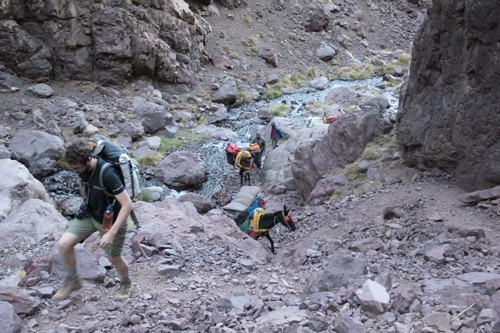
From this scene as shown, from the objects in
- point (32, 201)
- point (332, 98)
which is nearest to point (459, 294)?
point (32, 201)

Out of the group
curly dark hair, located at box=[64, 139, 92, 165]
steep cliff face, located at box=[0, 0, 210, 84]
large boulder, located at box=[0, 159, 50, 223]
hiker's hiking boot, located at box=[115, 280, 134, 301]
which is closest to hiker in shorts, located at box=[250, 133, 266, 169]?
large boulder, located at box=[0, 159, 50, 223]

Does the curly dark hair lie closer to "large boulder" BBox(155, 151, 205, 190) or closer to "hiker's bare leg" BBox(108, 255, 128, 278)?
"hiker's bare leg" BBox(108, 255, 128, 278)

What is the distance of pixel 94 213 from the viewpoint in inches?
253

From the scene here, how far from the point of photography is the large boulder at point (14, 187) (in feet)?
43.1

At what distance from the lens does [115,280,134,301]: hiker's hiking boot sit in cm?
688

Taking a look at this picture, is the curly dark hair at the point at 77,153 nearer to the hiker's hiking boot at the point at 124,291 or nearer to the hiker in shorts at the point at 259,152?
the hiker's hiking boot at the point at 124,291

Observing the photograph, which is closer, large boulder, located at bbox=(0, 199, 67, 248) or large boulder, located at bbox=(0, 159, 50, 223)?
large boulder, located at bbox=(0, 199, 67, 248)

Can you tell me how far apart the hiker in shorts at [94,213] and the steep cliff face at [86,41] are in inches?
875

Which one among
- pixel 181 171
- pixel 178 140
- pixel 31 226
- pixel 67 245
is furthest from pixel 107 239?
pixel 178 140

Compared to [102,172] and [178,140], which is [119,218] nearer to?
[102,172]

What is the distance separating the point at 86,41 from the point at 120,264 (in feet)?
76.2

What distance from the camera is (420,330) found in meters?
5.19

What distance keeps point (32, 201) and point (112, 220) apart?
19.4 feet

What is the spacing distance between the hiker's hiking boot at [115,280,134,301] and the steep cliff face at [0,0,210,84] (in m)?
22.2
